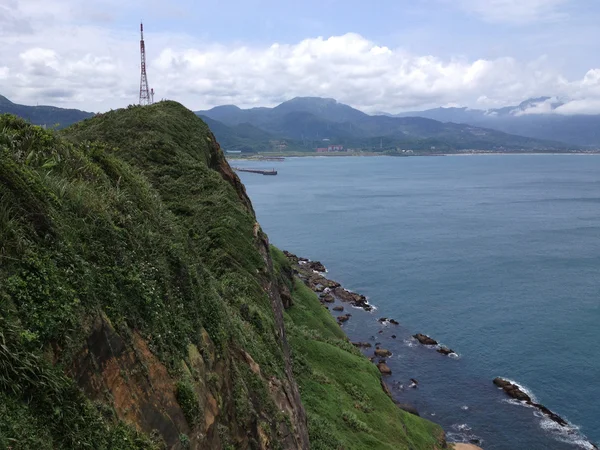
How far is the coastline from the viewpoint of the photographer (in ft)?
143

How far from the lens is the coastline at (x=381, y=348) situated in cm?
4359

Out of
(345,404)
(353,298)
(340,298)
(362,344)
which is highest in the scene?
(345,404)

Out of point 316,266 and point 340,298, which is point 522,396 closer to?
point 340,298

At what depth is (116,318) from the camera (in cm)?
972

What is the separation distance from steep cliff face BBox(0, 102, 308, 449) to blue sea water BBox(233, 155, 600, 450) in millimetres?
35240

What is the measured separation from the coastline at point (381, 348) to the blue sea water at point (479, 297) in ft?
2.28

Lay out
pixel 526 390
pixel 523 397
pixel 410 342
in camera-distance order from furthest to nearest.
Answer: pixel 410 342 < pixel 526 390 < pixel 523 397

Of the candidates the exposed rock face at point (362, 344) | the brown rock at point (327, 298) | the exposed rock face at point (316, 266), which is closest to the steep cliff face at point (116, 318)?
the exposed rock face at point (362, 344)

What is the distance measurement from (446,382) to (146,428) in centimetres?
4933

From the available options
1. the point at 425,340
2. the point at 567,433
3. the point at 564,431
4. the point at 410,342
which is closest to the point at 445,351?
the point at 425,340

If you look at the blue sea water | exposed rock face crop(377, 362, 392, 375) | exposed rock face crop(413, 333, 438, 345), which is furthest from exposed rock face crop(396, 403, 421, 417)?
exposed rock face crop(413, 333, 438, 345)

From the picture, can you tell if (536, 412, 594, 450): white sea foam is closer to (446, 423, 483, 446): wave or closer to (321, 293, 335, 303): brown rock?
(446, 423, 483, 446): wave

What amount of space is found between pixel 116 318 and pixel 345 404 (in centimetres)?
2662

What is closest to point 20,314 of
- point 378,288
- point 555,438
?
point 555,438
